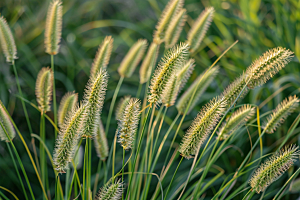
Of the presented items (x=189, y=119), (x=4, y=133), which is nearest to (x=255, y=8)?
(x=189, y=119)

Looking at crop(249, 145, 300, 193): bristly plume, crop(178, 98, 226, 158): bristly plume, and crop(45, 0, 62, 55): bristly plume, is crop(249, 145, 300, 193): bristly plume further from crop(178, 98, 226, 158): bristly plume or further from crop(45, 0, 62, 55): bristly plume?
crop(45, 0, 62, 55): bristly plume

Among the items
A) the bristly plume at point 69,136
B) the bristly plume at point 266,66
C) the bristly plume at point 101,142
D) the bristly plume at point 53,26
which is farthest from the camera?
the bristly plume at point 53,26

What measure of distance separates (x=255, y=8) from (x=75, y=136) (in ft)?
7.62

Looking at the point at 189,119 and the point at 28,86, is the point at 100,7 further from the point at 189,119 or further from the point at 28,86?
the point at 189,119

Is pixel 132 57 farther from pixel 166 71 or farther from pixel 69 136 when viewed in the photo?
pixel 69 136

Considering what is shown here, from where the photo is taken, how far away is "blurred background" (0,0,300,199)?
2012 mm

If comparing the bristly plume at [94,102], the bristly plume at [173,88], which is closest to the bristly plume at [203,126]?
the bristly plume at [173,88]

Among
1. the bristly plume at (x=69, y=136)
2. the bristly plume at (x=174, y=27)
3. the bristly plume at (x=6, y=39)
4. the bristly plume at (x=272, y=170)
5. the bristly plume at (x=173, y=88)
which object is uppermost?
the bristly plume at (x=174, y=27)

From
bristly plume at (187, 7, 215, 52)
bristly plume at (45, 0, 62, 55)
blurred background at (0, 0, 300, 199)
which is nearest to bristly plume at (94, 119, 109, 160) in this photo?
bristly plume at (45, 0, 62, 55)

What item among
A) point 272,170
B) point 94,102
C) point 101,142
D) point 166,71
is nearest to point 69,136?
point 94,102

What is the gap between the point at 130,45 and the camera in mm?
2326

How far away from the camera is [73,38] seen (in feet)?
7.78

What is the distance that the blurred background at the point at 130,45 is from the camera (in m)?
A: 2.01

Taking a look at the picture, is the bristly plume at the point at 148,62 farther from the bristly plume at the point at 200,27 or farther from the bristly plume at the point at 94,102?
the bristly plume at the point at 94,102
